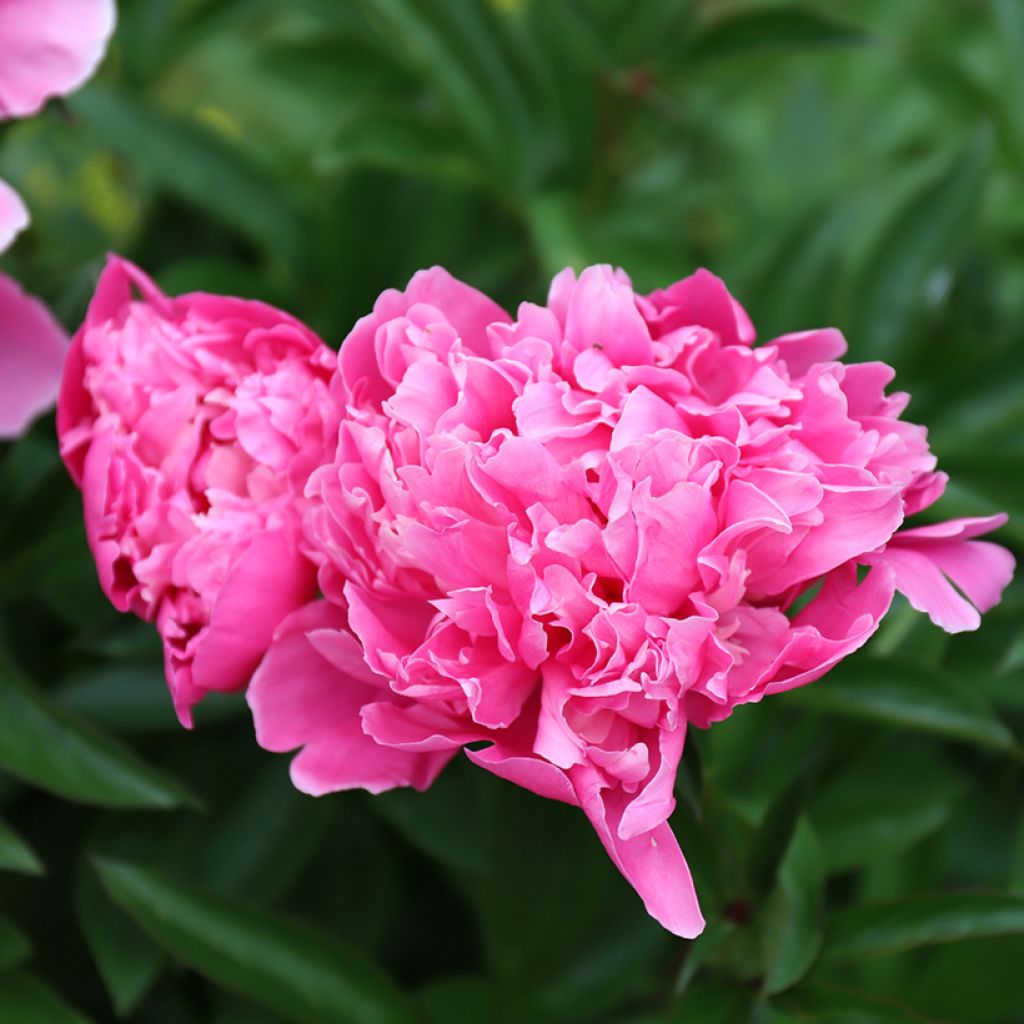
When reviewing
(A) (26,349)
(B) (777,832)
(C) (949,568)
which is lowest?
(B) (777,832)

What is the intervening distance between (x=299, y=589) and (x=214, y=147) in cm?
44

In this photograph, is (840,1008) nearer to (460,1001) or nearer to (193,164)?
(460,1001)

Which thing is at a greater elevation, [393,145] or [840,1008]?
[393,145]

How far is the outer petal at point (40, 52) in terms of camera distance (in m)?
0.50

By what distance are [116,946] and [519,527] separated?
31 centimetres

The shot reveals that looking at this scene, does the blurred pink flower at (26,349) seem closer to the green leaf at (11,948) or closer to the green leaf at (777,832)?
the green leaf at (11,948)

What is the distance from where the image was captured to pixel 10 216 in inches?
18.4

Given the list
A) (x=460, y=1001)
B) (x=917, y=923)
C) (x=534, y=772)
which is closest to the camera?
(x=534, y=772)

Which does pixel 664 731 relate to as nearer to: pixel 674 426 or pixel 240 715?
pixel 674 426

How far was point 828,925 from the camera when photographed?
50cm

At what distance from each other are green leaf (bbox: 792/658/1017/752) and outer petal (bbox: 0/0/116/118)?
380mm

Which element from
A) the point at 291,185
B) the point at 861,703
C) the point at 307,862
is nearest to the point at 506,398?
the point at 861,703

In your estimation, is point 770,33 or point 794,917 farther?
point 770,33

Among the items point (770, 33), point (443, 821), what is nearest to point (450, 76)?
point (770, 33)
